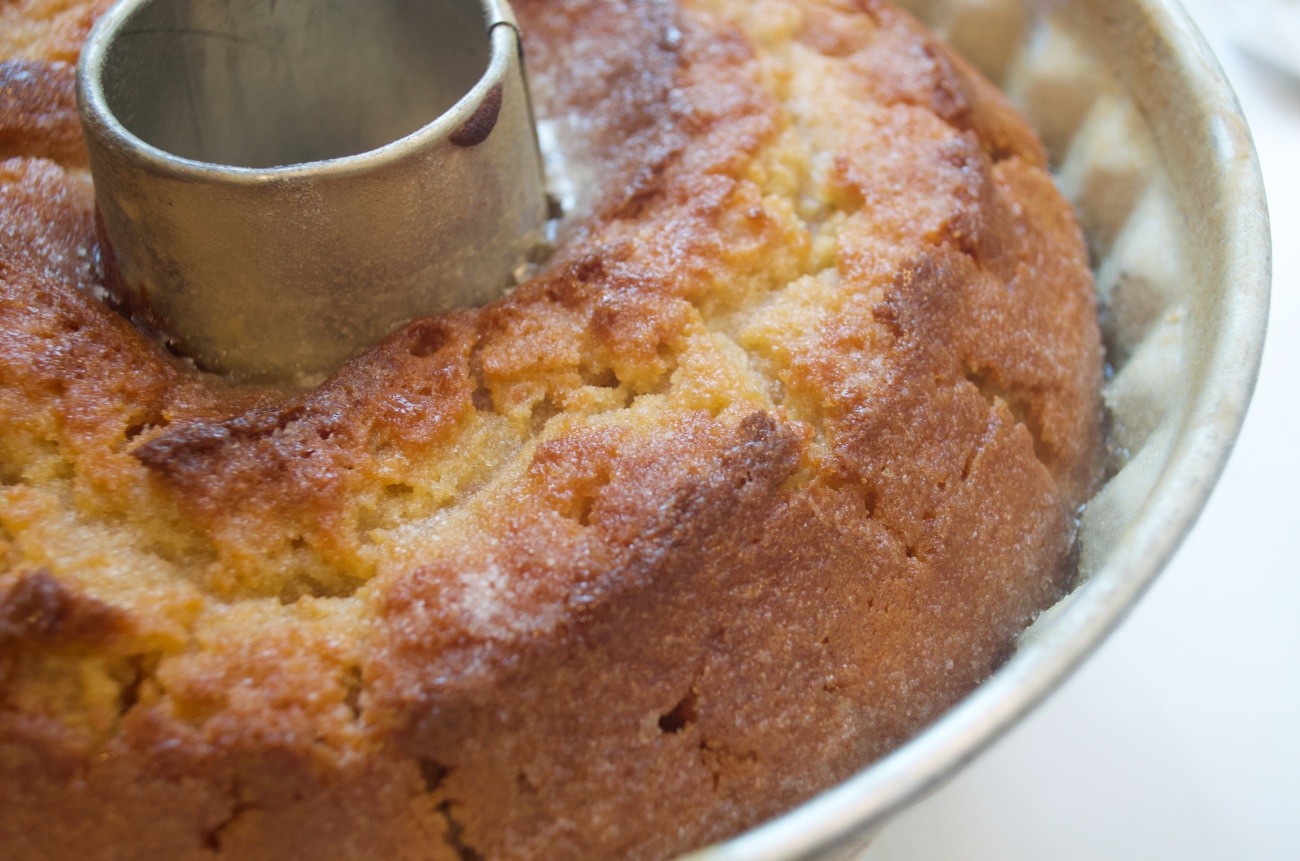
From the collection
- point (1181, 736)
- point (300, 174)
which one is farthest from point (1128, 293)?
point (300, 174)

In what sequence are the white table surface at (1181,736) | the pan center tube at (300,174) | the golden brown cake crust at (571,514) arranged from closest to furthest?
the golden brown cake crust at (571,514)
the pan center tube at (300,174)
the white table surface at (1181,736)

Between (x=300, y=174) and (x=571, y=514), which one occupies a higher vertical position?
(x=300, y=174)

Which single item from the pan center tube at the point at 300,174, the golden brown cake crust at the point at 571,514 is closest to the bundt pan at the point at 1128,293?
the golden brown cake crust at the point at 571,514

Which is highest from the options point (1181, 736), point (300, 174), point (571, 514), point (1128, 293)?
point (300, 174)

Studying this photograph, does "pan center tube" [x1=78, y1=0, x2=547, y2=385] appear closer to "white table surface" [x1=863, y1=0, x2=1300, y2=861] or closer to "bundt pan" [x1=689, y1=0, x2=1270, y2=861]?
"bundt pan" [x1=689, y1=0, x2=1270, y2=861]

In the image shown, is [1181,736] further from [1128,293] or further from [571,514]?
[571,514]

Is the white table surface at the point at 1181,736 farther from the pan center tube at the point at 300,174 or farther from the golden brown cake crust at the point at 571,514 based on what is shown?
the pan center tube at the point at 300,174

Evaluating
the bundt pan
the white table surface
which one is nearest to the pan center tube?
the bundt pan
